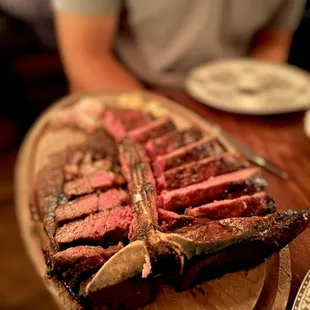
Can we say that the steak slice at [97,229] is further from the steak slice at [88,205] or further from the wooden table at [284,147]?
the wooden table at [284,147]

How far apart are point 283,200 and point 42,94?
2.53 m

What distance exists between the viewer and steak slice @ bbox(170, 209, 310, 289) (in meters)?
1.07

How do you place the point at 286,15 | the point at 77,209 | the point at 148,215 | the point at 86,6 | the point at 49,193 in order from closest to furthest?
the point at 148,215 → the point at 77,209 → the point at 49,193 → the point at 86,6 → the point at 286,15

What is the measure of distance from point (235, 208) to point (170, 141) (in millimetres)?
421

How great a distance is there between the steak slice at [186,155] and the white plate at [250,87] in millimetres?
451

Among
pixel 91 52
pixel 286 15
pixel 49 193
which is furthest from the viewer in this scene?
pixel 286 15

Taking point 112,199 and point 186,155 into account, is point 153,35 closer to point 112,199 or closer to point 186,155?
point 186,155

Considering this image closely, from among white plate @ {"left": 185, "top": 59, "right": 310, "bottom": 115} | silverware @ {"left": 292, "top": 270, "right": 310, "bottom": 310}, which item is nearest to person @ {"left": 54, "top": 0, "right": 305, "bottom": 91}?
white plate @ {"left": 185, "top": 59, "right": 310, "bottom": 115}

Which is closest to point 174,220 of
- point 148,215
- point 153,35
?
point 148,215

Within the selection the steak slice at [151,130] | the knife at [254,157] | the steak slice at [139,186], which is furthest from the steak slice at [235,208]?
the steak slice at [151,130]

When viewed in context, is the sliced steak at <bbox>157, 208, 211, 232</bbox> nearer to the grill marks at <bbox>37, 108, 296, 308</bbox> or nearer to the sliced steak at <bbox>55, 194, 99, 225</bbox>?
the grill marks at <bbox>37, 108, 296, 308</bbox>

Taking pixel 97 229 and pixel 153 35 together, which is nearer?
pixel 97 229

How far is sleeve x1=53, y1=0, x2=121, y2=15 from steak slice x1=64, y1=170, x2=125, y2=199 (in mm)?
970

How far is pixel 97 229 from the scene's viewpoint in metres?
1.18
